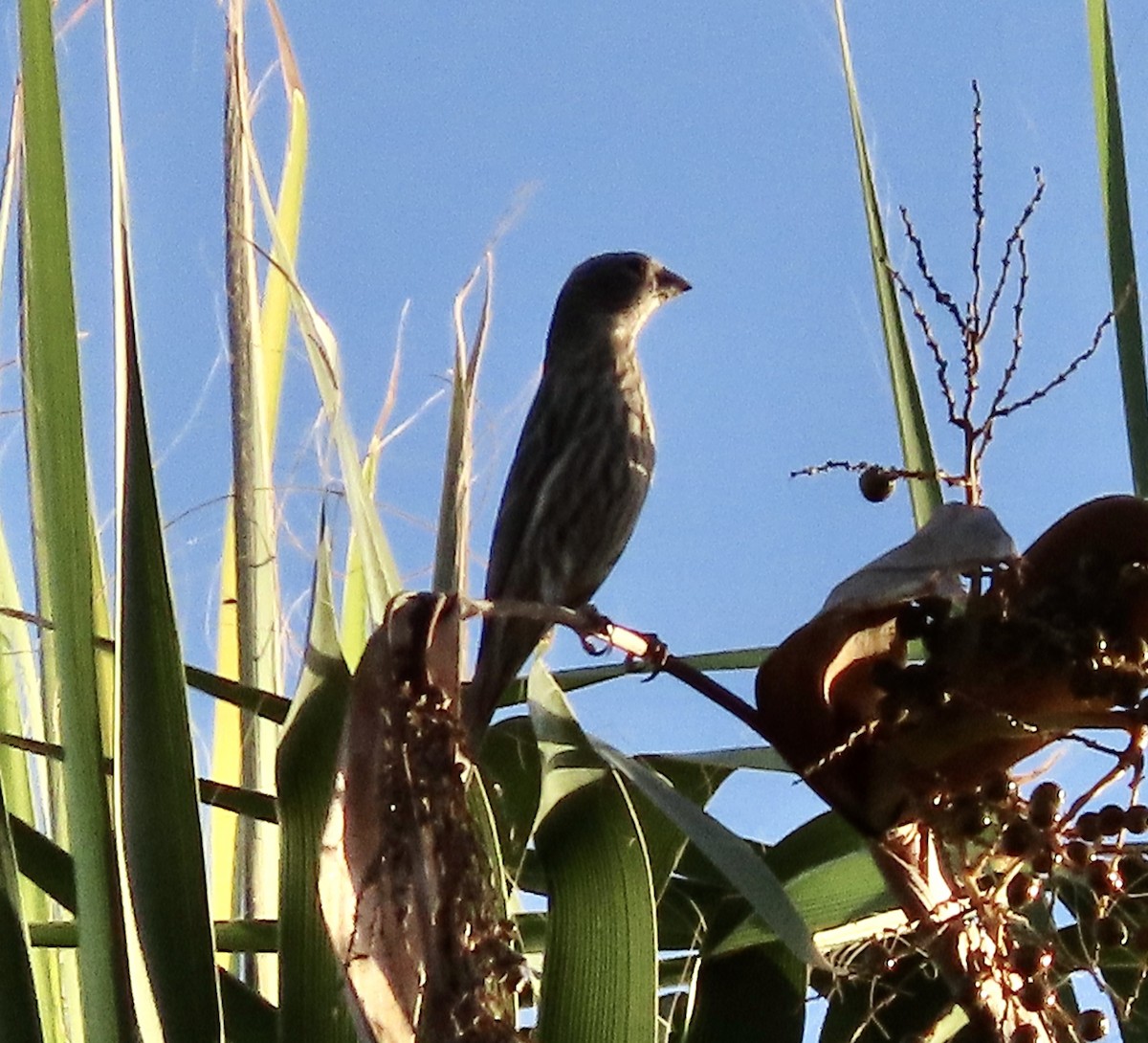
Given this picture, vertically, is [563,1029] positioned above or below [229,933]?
below

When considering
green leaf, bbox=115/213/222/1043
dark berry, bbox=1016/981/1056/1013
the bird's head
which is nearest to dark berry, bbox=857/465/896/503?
dark berry, bbox=1016/981/1056/1013

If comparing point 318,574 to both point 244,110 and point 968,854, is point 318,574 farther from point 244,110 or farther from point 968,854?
point 244,110

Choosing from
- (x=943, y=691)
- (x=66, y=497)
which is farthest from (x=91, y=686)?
(x=943, y=691)

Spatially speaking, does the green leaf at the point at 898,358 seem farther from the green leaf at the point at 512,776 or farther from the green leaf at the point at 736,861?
the green leaf at the point at 736,861

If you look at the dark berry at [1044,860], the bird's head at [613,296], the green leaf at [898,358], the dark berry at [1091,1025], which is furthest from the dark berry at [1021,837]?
the bird's head at [613,296]

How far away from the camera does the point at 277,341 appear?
1.98 m

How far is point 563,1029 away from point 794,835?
0.85 ft

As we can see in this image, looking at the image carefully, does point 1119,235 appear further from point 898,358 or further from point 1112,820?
point 1112,820

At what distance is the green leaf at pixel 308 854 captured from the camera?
1.09 meters

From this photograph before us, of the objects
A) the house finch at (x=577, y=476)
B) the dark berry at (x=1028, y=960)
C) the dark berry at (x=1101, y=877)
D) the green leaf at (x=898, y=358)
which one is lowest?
the dark berry at (x=1028, y=960)

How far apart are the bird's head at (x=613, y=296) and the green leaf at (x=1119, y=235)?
58.7 inches

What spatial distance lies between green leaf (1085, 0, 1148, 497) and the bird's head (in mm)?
1491

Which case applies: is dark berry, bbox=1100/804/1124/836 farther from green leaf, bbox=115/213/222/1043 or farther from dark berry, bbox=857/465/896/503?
green leaf, bbox=115/213/222/1043

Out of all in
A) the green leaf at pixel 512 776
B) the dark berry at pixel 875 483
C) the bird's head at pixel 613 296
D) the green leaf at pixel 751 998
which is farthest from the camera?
the bird's head at pixel 613 296
